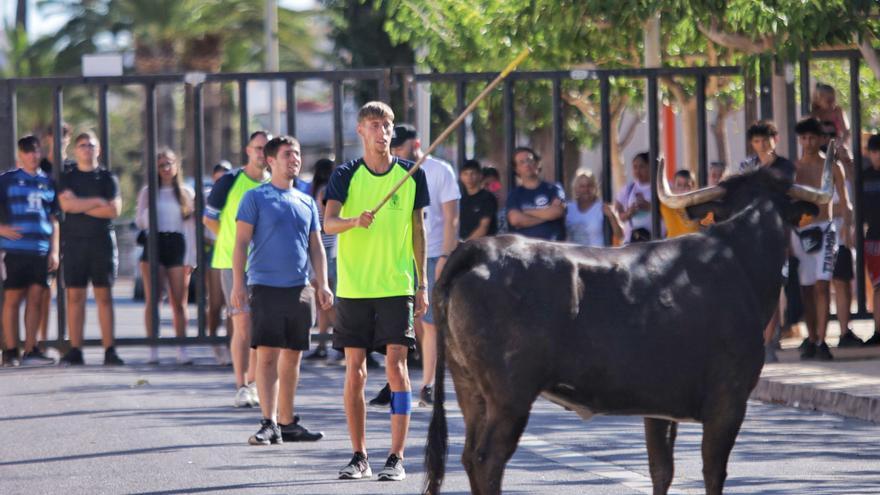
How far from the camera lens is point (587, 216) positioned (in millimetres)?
15984

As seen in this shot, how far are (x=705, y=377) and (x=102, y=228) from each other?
967 centimetres

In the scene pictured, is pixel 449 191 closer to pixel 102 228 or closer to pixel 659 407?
pixel 102 228

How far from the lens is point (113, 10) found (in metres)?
40.5

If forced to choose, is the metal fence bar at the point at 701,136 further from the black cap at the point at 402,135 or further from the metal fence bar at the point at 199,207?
the metal fence bar at the point at 199,207

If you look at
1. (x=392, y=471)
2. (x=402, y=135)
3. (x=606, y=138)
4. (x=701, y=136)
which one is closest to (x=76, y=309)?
(x=402, y=135)

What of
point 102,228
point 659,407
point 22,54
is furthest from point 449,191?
point 22,54

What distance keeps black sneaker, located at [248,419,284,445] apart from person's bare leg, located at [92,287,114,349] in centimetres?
576

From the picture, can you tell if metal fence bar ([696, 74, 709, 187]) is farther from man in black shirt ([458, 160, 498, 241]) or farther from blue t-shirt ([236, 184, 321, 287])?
blue t-shirt ([236, 184, 321, 287])

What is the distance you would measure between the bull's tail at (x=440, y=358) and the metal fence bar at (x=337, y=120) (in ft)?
26.7

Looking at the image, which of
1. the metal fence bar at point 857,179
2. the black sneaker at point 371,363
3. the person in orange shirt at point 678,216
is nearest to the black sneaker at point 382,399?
the person in orange shirt at point 678,216

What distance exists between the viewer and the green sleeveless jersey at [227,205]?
13117 millimetres

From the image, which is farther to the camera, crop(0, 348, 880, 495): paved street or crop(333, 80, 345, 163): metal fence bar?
crop(333, 80, 345, 163): metal fence bar

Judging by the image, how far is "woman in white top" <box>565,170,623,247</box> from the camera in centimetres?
1588

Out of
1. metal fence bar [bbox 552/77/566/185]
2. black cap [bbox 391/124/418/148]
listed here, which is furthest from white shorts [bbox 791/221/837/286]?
Answer: black cap [bbox 391/124/418/148]
